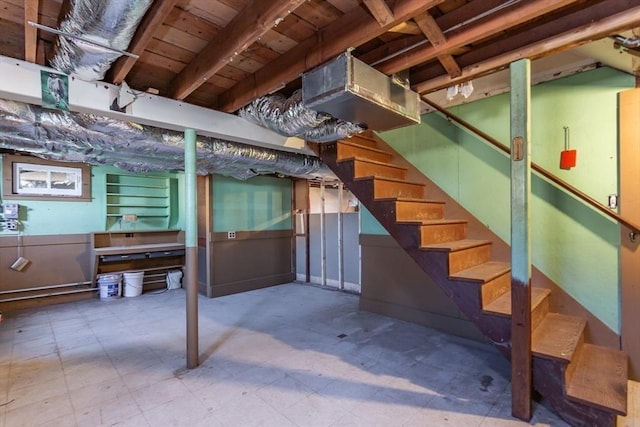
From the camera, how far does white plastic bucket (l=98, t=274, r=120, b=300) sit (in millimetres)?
4805

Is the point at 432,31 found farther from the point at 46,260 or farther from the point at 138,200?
the point at 46,260

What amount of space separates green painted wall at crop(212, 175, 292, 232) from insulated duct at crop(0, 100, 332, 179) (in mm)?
842

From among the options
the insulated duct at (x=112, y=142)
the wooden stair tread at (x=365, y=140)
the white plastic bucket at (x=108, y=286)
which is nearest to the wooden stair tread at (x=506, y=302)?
the wooden stair tread at (x=365, y=140)

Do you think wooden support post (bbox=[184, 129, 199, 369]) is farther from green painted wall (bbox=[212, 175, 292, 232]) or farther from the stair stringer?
green painted wall (bbox=[212, 175, 292, 232])

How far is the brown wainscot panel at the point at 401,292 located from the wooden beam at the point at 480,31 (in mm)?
2158

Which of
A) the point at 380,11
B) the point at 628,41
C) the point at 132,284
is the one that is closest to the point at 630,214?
the point at 628,41

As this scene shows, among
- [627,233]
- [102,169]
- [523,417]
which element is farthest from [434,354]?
Result: [102,169]

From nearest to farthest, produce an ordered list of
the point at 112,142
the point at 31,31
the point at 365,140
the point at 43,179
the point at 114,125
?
the point at 31,31, the point at 114,125, the point at 112,142, the point at 365,140, the point at 43,179

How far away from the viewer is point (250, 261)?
212 inches

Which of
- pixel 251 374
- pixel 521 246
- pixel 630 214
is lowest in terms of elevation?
pixel 251 374

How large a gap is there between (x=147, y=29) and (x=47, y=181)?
14.8 feet

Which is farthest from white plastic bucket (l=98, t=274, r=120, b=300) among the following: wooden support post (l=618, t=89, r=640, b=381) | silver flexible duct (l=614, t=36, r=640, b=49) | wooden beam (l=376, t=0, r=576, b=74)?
silver flexible duct (l=614, t=36, r=640, b=49)

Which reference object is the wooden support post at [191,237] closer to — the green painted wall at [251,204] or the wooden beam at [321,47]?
the wooden beam at [321,47]

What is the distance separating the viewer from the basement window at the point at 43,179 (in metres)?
4.31
